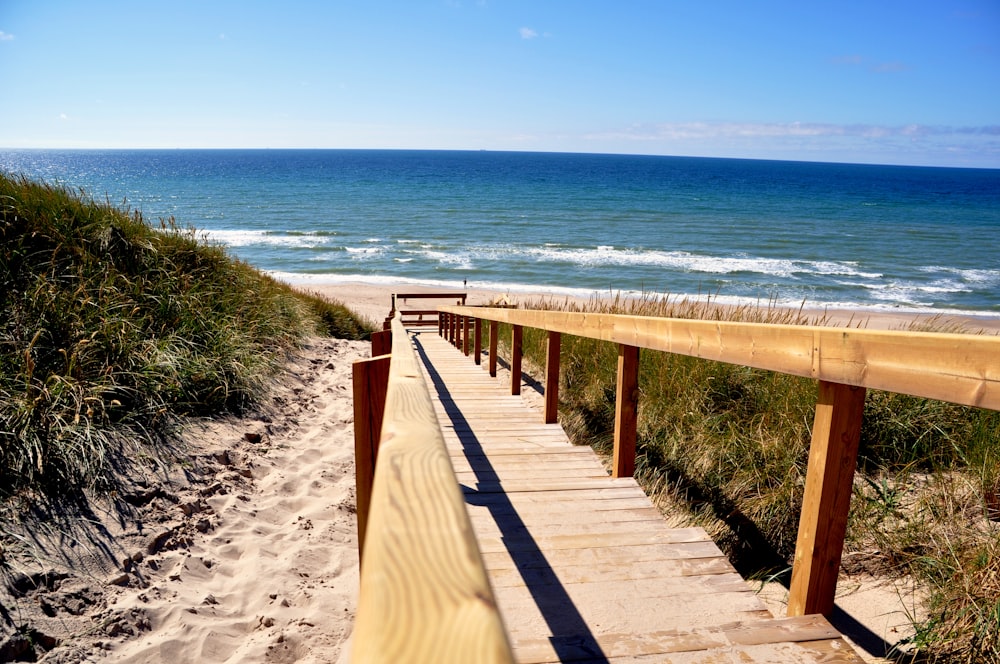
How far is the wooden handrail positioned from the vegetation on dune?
13.2 ft

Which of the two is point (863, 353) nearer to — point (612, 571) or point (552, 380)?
point (612, 571)

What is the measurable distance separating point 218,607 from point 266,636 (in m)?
0.40

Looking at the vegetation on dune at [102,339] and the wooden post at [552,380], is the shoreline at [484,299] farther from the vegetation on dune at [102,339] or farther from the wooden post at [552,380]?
the wooden post at [552,380]

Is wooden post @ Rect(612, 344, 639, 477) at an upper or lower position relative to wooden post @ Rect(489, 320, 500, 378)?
upper

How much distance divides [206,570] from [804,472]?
3.79 meters

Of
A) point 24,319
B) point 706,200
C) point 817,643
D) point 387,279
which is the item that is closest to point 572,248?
point 387,279

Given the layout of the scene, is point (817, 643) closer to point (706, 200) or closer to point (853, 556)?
point (853, 556)

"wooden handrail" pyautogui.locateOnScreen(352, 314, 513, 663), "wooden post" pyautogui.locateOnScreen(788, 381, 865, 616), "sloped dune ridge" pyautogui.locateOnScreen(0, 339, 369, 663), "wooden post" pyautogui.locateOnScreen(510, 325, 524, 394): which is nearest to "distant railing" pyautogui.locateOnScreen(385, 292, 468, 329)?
"wooden post" pyautogui.locateOnScreen(510, 325, 524, 394)

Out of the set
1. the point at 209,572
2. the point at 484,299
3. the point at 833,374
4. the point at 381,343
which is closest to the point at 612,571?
the point at 833,374

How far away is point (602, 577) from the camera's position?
2.42 meters

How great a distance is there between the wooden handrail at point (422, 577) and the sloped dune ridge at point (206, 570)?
285 cm

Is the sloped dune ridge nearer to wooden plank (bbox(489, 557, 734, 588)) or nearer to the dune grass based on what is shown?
wooden plank (bbox(489, 557, 734, 588))

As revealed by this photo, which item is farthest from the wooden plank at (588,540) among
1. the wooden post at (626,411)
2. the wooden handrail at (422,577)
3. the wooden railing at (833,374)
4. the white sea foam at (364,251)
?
the white sea foam at (364,251)

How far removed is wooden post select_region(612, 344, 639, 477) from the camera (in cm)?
345
